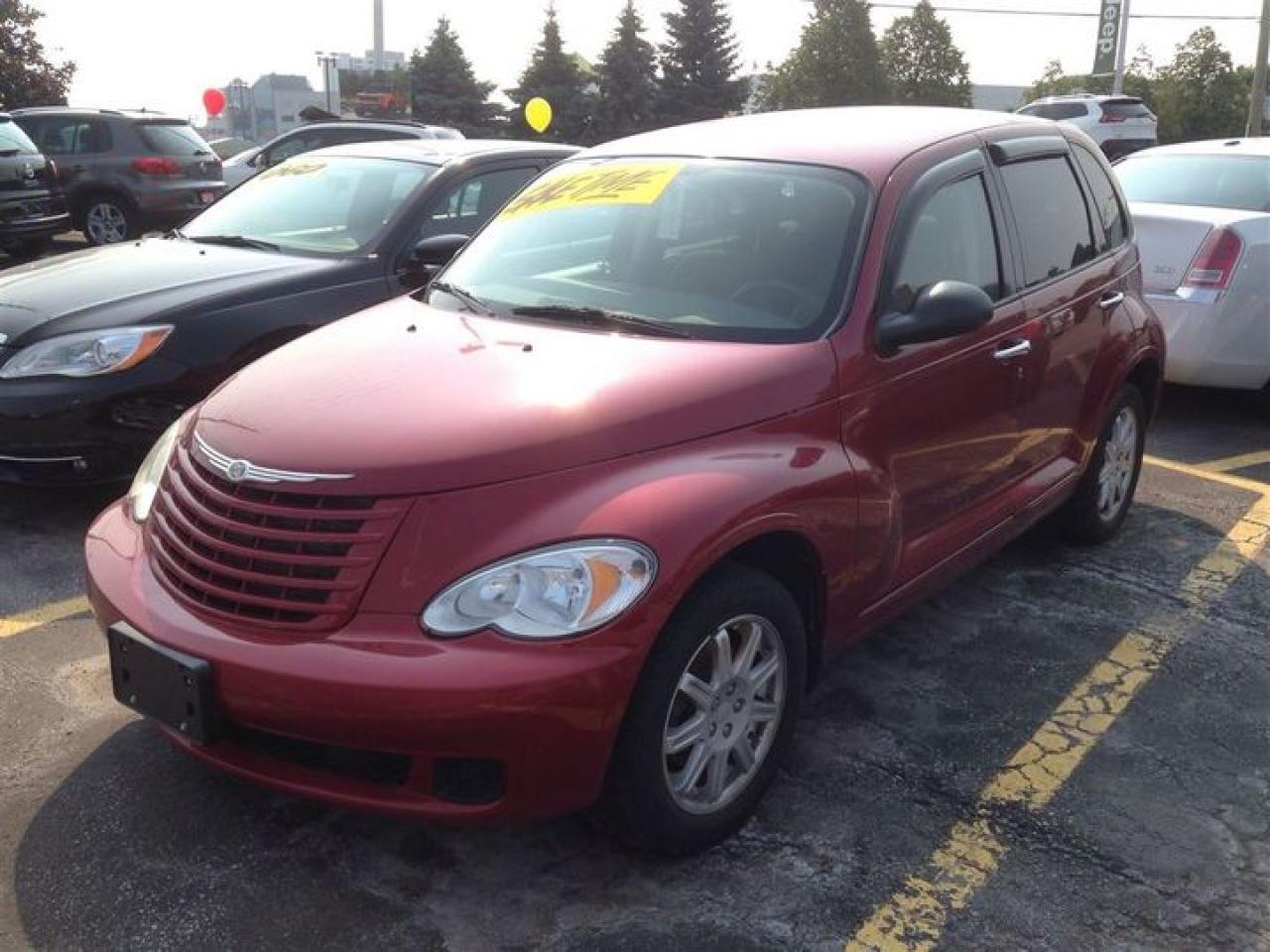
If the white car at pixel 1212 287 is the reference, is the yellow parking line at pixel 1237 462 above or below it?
below

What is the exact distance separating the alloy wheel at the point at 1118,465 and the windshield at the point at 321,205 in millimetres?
3362

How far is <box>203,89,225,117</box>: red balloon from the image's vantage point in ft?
69.6

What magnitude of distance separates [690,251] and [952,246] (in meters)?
0.84

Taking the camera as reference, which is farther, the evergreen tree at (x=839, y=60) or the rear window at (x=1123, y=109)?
the evergreen tree at (x=839, y=60)

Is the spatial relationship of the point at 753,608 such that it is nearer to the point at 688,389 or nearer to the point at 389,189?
the point at 688,389

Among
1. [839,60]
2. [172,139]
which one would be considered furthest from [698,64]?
[172,139]

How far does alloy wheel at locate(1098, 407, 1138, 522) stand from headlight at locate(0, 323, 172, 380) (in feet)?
12.6

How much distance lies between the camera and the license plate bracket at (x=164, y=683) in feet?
8.32

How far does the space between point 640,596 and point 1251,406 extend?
6491mm

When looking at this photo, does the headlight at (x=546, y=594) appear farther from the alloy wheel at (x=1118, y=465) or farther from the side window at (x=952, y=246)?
the alloy wheel at (x=1118, y=465)

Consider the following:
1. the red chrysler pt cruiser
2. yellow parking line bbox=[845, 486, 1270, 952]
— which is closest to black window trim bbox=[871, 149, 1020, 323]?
the red chrysler pt cruiser

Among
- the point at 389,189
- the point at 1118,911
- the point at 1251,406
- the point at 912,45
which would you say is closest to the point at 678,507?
the point at 1118,911

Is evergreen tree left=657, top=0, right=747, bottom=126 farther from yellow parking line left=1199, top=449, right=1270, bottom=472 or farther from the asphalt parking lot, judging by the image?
the asphalt parking lot

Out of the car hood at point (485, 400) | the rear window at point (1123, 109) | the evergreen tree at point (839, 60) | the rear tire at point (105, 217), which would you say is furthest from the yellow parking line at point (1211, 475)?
the evergreen tree at point (839, 60)
